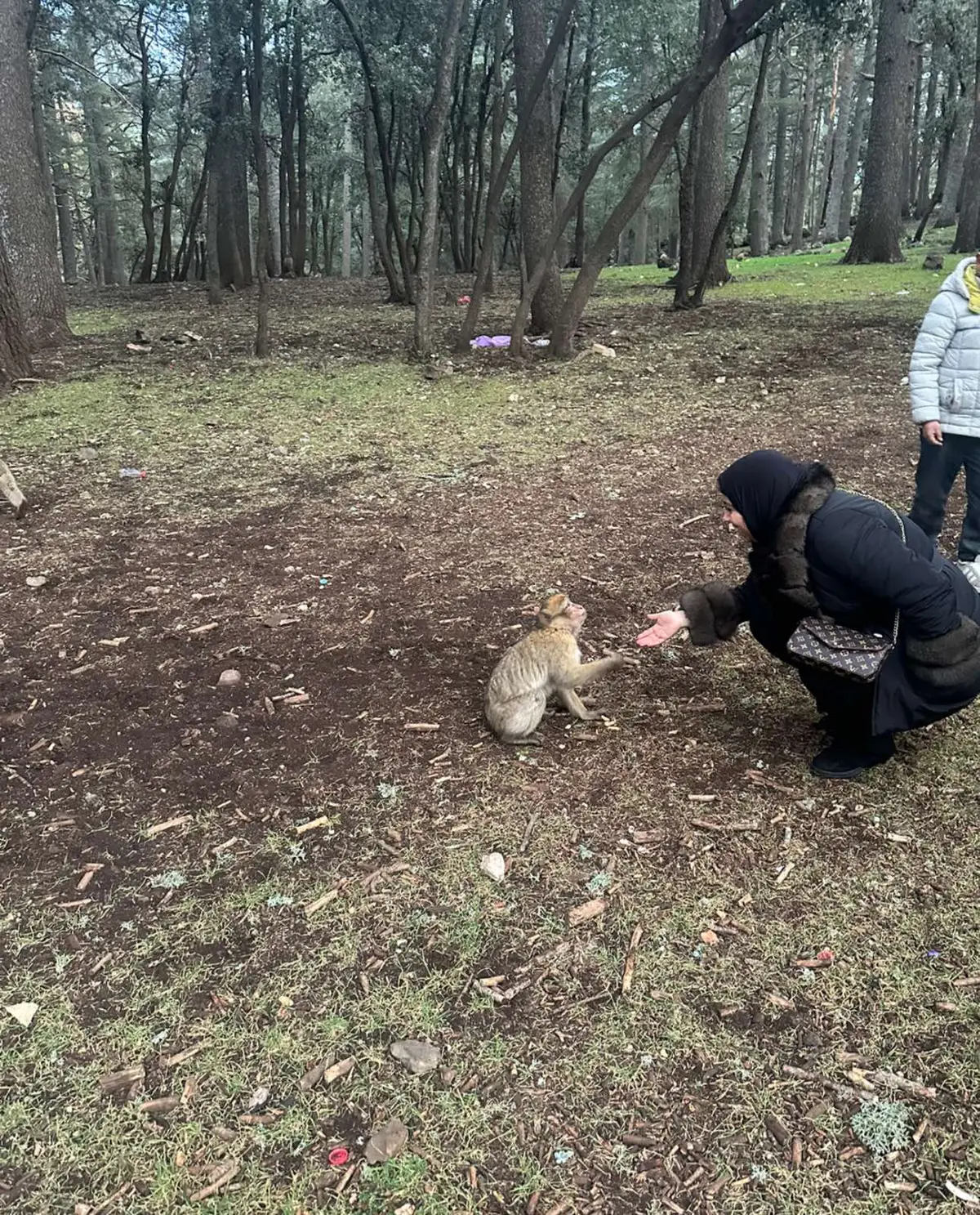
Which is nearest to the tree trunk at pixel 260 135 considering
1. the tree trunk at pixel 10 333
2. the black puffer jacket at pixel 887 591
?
the tree trunk at pixel 10 333

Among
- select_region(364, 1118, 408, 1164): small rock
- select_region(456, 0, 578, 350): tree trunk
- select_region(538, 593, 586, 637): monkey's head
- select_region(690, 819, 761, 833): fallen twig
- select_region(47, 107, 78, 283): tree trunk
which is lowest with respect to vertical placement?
select_region(364, 1118, 408, 1164): small rock

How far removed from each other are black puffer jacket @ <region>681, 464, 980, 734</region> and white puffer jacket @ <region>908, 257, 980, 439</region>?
1802 mm

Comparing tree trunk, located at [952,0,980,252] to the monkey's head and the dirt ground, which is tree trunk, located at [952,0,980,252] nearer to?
the dirt ground

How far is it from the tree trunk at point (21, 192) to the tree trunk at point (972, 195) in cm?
1617

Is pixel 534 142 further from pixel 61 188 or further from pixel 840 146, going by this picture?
pixel 61 188

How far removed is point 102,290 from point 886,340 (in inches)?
725

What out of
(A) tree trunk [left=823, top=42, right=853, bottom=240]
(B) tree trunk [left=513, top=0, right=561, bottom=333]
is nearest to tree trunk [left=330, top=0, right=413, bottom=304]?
(B) tree trunk [left=513, top=0, right=561, bottom=333]

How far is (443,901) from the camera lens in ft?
10.2

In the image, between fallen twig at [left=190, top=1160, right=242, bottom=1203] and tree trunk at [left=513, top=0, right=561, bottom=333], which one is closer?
fallen twig at [left=190, top=1160, right=242, bottom=1203]

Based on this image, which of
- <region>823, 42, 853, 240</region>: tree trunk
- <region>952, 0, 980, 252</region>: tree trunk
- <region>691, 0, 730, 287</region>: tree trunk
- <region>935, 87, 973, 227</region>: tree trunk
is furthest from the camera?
<region>823, 42, 853, 240</region>: tree trunk

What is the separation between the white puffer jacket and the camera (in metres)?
4.76

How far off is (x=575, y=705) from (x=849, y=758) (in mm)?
1170

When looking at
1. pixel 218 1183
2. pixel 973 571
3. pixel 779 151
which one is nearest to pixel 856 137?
pixel 779 151

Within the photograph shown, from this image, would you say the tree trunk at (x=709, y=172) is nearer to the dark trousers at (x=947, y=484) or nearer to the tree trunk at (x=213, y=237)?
the tree trunk at (x=213, y=237)
